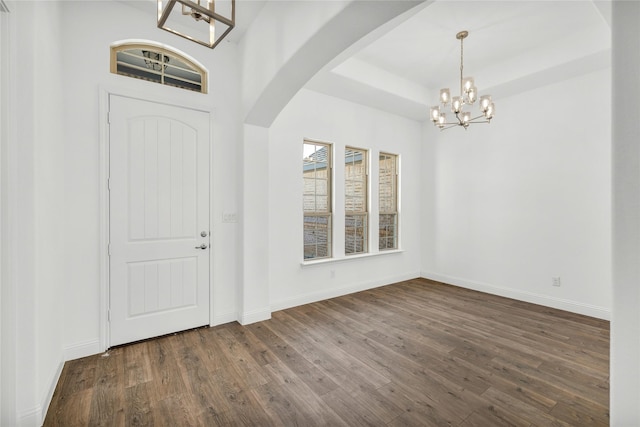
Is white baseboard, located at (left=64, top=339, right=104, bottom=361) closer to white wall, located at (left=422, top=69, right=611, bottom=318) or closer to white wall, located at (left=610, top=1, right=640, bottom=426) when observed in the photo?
white wall, located at (left=610, top=1, right=640, bottom=426)

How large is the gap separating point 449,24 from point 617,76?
9.11 ft

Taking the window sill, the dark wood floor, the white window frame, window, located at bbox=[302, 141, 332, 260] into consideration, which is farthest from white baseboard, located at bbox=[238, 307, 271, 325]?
the white window frame

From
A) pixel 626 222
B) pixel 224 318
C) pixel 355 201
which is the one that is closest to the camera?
pixel 626 222

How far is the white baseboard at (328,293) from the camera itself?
3.86 metres

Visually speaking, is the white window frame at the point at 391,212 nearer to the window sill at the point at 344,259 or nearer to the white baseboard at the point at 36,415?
the window sill at the point at 344,259

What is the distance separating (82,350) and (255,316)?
161 centimetres

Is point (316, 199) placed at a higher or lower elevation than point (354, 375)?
higher

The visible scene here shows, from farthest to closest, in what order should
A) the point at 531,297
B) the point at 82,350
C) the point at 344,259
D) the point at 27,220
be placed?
the point at 344,259 → the point at 531,297 → the point at 82,350 → the point at 27,220

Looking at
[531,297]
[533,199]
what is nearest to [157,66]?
[533,199]

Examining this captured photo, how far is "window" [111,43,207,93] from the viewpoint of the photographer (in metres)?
2.81

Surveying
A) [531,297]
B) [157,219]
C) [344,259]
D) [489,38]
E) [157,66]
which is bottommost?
[531,297]

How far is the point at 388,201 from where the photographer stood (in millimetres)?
5301

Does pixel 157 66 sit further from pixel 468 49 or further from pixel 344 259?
pixel 468 49

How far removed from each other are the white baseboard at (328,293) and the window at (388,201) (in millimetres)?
595
